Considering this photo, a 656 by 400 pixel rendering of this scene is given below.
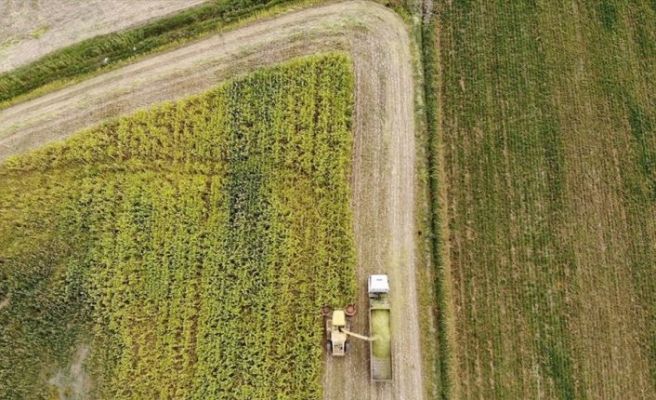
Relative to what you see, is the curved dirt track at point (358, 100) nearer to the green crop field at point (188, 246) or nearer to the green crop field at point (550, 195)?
the green crop field at point (188, 246)

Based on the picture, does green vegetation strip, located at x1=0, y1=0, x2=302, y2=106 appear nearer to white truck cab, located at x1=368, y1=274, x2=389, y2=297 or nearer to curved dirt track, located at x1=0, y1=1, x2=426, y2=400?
curved dirt track, located at x1=0, y1=1, x2=426, y2=400

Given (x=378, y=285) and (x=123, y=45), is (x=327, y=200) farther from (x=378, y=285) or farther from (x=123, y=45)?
(x=123, y=45)

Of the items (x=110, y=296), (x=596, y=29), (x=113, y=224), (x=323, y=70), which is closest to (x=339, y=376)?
(x=110, y=296)

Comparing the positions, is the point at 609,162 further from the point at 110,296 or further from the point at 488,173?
the point at 110,296

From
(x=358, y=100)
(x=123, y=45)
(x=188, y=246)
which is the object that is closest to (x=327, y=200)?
(x=358, y=100)

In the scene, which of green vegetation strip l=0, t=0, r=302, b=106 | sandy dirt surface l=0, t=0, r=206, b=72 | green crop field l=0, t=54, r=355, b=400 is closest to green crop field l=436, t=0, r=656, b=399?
green crop field l=0, t=54, r=355, b=400

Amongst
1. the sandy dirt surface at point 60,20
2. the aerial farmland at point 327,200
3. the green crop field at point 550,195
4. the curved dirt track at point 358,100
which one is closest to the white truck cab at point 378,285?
the aerial farmland at point 327,200
